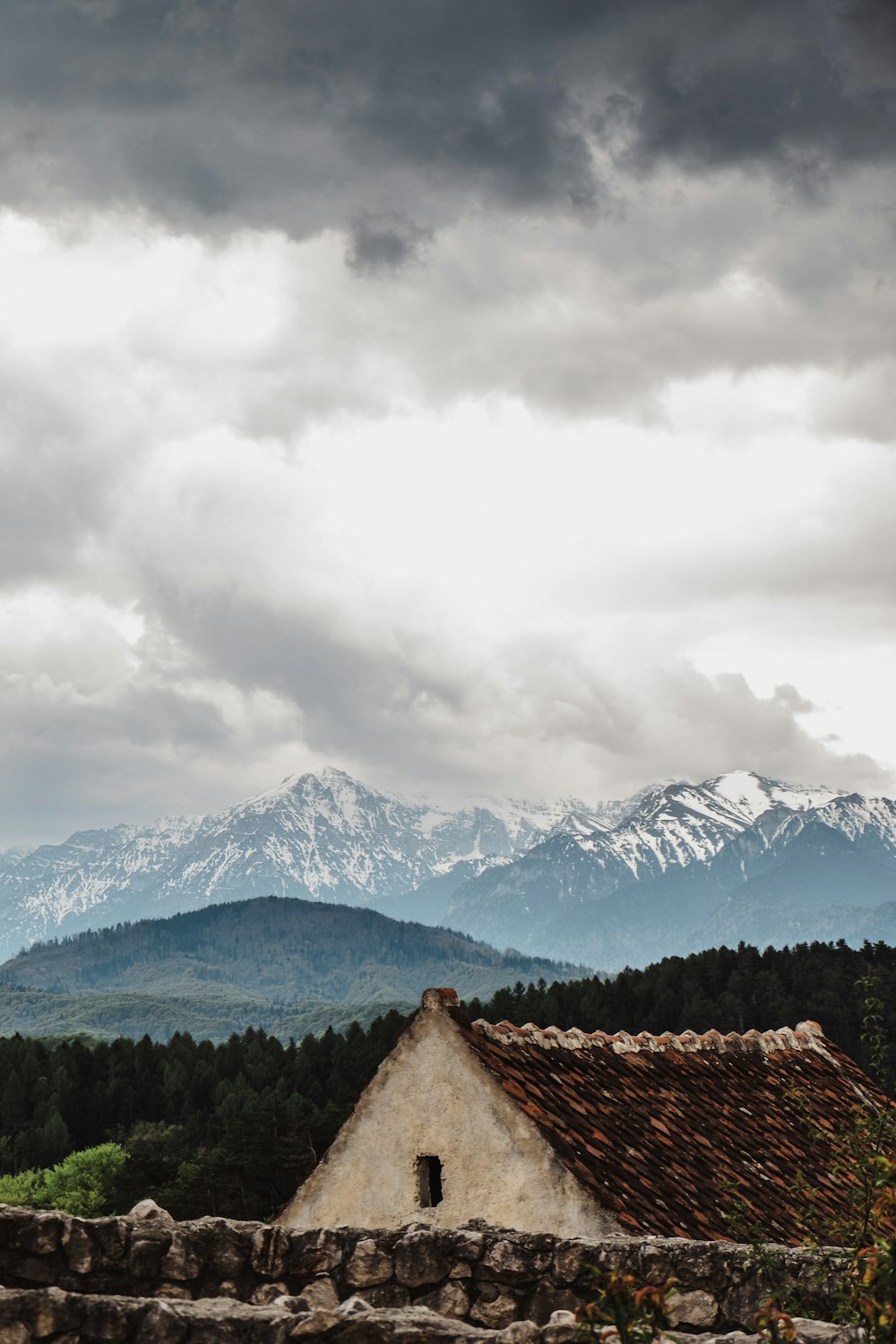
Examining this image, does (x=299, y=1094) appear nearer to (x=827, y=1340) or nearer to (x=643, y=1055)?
(x=643, y=1055)

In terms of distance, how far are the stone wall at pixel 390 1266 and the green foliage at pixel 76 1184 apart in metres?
130

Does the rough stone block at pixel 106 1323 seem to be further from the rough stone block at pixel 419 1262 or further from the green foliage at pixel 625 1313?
the rough stone block at pixel 419 1262

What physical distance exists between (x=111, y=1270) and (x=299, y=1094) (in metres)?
175

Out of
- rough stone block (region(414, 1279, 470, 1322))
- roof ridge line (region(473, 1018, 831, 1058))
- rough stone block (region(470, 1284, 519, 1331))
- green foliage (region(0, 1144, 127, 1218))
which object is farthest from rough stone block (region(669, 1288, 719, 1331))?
green foliage (region(0, 1144, 127, 1218))

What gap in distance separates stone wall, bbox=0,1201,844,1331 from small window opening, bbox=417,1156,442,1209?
6713 millimetres

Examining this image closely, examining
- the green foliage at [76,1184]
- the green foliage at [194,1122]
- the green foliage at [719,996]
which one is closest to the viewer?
the green foliage at [194,1122]

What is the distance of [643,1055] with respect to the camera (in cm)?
2031

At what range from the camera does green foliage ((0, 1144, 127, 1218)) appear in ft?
435

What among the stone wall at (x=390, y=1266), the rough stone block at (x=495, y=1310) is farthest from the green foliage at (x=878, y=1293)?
the rough stone block at (x=495, y=1310)

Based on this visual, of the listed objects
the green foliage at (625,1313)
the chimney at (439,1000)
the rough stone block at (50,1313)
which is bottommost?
the rough stone block at (50,1313)

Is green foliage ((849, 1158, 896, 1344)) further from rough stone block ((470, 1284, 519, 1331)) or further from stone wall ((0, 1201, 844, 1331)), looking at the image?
rough stone block ((470, 1284, 519, 1331))

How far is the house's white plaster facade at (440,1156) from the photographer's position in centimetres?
1527

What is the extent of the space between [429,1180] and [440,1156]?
0.49 m

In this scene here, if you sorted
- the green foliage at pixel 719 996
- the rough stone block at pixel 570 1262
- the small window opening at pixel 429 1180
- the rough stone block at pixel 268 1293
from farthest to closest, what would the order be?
the green foliage at pixel 719 996
the small window opening at pixel 429 1180
the rough stone block at pixel 570 1262
the rough stone block at pixel 268 1293
